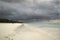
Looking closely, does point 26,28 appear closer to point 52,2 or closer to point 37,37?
point 37,37

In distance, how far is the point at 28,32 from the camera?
37.0 inches

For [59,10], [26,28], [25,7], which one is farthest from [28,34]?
[59,10]

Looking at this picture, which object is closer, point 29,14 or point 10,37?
point 10,37

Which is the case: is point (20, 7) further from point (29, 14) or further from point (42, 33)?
A: point (42, 33)

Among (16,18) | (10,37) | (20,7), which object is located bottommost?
(10,37)

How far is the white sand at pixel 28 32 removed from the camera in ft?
2.99

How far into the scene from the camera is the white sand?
910 mm

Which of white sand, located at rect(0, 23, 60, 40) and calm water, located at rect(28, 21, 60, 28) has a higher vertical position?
calm water, located at rect(28, 21, 60, 28)

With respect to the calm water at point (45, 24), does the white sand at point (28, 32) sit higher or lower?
lower

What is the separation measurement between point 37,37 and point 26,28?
150mm

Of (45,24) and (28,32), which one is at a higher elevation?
(45,24)

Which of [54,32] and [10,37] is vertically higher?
[54,32]

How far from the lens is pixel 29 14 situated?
100cm

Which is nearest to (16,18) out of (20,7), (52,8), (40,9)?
(20,7)
